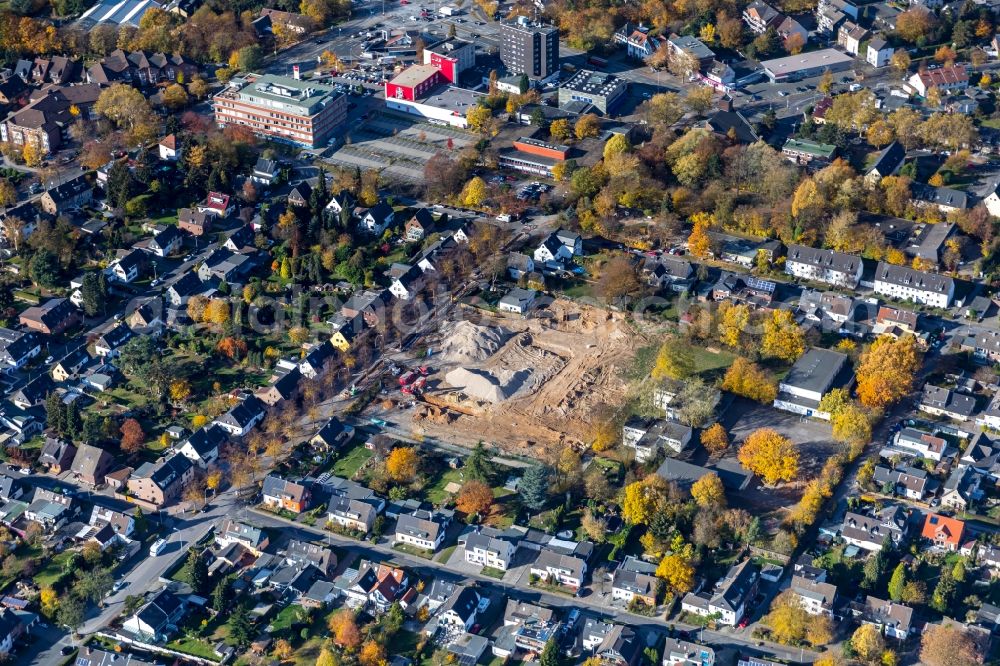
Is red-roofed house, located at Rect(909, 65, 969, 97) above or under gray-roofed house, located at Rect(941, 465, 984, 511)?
above

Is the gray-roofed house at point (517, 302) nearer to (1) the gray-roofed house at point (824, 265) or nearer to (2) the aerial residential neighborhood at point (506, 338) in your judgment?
(2) the aerial residential neighborhood at point (506, 338)

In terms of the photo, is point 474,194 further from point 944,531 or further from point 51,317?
point 944,531

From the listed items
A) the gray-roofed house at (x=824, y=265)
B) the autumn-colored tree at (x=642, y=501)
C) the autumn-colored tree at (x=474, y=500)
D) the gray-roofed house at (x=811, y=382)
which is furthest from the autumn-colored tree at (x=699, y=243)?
the autumn-colored tree at (x=474, y=500)

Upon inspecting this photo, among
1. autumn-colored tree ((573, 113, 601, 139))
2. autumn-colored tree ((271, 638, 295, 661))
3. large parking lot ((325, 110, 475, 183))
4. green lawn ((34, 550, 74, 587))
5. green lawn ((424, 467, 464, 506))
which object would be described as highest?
autumn-colored tree ((573, 113, 601, 139))

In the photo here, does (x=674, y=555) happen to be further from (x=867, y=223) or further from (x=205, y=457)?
(x=867, y=223)

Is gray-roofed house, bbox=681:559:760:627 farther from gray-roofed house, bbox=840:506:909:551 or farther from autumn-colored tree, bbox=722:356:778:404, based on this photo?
autumn-colored tree, bbox=722:356:778:404

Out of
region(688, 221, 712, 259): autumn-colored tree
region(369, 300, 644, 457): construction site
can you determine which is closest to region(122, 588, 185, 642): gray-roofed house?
region(369, 300, 644, 457): construction site

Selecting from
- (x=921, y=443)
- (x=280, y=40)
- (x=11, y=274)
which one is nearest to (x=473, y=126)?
(x=280, y=40)
